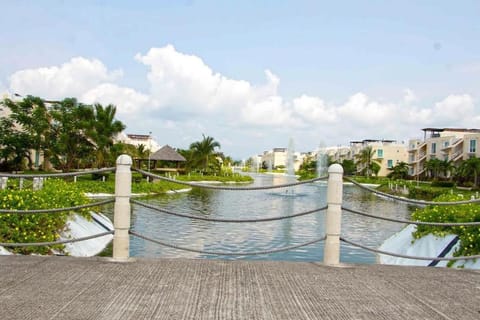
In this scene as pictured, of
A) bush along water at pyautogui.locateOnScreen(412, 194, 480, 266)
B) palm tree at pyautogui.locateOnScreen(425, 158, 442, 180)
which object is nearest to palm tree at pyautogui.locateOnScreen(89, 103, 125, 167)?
bush along water at pyautogui.locateOnScreen(412, 194, 480, 266)

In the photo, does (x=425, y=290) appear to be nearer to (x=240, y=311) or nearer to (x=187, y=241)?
(x=240, y=311)

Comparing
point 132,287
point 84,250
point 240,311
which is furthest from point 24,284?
point 84,250

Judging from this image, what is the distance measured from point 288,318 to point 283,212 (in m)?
18.7

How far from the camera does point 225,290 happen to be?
414 centimetres

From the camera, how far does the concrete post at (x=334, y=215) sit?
5301 mm

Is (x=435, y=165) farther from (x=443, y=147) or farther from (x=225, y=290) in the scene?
(x=225, y=290)

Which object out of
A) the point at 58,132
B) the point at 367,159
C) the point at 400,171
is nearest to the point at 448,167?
the point at 400,171

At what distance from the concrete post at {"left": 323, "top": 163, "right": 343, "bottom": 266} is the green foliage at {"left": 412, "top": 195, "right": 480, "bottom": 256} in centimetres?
326

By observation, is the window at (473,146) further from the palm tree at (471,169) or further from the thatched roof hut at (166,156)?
the thatched roof hut at (166,156)

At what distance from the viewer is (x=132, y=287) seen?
4.16 meters

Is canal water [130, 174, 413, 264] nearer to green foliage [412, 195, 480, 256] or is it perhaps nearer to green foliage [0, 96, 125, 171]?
green foliage [412, 195, 480, 256]

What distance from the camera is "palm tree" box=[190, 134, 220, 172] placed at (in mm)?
58625

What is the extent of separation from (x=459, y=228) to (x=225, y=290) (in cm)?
589

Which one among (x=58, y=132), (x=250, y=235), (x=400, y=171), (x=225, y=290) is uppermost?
(x=58, y=132)
